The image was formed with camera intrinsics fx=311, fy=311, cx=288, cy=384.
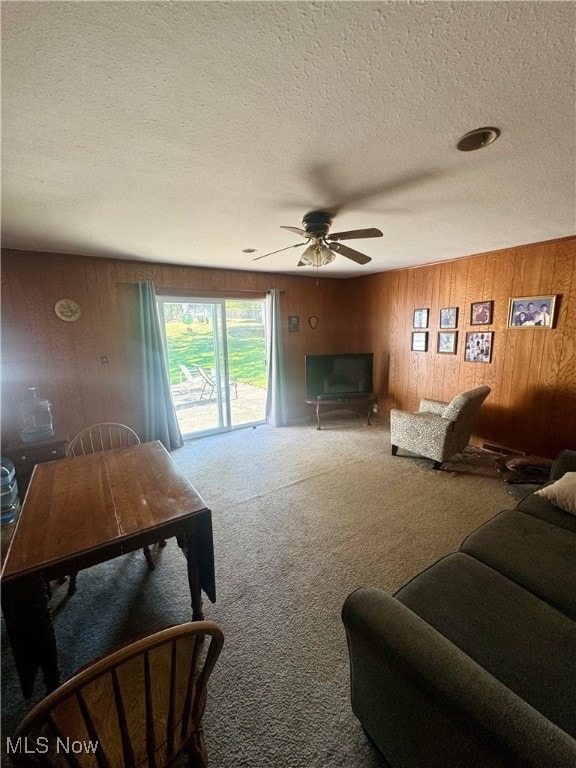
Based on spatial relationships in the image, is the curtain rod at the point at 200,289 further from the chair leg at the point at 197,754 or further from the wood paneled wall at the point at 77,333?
the chair leg at the point at 197,754

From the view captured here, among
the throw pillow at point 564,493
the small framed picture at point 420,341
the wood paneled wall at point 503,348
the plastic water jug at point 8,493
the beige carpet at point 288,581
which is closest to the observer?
the beige carpet at point 288,581

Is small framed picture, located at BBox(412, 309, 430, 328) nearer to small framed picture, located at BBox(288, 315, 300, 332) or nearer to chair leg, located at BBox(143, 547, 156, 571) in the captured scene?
small framed picture, located at BBox(288, 315, 300, 332)

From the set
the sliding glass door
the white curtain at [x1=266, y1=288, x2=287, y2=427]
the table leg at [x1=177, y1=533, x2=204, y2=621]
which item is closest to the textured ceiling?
the table leg at [x1=177, y1=533, x2=204, y2=621]

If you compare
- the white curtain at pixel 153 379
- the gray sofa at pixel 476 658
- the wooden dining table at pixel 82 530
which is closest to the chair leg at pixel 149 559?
the wooden dining table at pixel 82 530

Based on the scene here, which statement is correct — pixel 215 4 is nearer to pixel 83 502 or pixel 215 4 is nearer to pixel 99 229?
pixel 83 502

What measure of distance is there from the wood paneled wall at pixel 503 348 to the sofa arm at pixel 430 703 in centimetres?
335

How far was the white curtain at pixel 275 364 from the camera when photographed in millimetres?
4754

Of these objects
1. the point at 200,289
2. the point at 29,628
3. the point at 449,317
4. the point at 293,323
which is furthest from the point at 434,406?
the point at 29,628

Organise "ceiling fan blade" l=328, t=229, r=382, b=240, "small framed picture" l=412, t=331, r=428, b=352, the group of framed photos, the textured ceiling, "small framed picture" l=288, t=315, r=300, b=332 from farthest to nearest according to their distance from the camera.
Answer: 1. "small framed picture" l=288, t=315, r=300, b=332
2. "small framed picture" l=412, t=331, r=428, b=352
3. the group of framed photos
4. "ceiling fan blade" l=328, t=229, r=382, b=240
5. the textured ceiling

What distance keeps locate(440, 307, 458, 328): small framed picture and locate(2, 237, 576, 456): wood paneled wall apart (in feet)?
0.25

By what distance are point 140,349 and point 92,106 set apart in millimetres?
2992

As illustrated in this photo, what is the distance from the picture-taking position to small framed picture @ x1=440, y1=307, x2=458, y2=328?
13.3ft

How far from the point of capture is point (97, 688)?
1018 millimetres

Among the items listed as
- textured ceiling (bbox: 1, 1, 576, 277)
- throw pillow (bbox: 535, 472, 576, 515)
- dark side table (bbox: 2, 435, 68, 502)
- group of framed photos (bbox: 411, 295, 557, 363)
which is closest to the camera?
textured ceiling (bbox: 1, 1, 576, 277)
